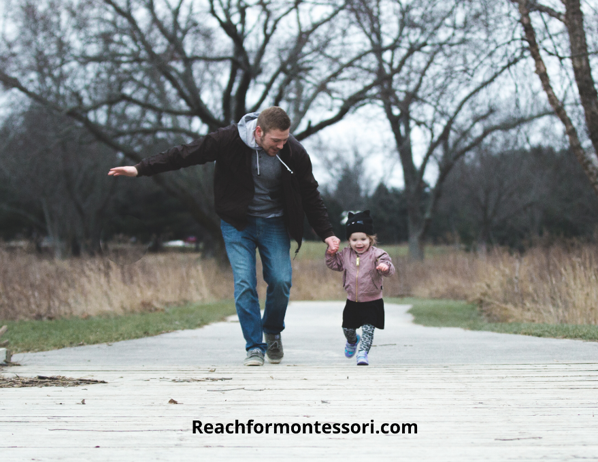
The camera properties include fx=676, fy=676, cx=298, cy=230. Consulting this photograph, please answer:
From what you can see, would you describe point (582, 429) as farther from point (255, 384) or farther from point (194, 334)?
point (194, 334)

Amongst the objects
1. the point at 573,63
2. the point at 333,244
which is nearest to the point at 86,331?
the point at 333,244

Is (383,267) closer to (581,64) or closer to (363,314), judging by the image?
(363,314)

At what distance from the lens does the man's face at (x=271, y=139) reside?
4.59 m

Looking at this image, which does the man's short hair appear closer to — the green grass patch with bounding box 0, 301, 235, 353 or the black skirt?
the black skirt

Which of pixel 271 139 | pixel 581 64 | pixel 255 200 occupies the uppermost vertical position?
pixel 581 64

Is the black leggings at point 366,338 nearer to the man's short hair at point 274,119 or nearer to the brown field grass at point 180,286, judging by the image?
the man's short hair at point 274,119

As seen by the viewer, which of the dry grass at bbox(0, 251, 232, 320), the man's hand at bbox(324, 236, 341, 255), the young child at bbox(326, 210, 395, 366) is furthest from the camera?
the dry grass at bbox(0, 251, 232, 320)

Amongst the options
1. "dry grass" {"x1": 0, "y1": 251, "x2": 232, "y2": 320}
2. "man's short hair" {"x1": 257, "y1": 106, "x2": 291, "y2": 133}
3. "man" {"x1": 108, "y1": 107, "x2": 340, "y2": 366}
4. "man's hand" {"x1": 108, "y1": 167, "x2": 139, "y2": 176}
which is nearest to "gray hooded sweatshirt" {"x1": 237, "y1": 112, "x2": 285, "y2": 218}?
"man" {"x1": 108, "y1": 107, "x2": 340, "y2": 366}

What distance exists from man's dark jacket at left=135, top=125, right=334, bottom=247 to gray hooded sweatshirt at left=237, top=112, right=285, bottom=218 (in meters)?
0.05

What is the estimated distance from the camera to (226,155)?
4812 millimetres

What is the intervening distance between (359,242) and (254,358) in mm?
1175

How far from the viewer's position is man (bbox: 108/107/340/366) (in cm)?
477

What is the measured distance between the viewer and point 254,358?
475cm

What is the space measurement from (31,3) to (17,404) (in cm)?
1618
